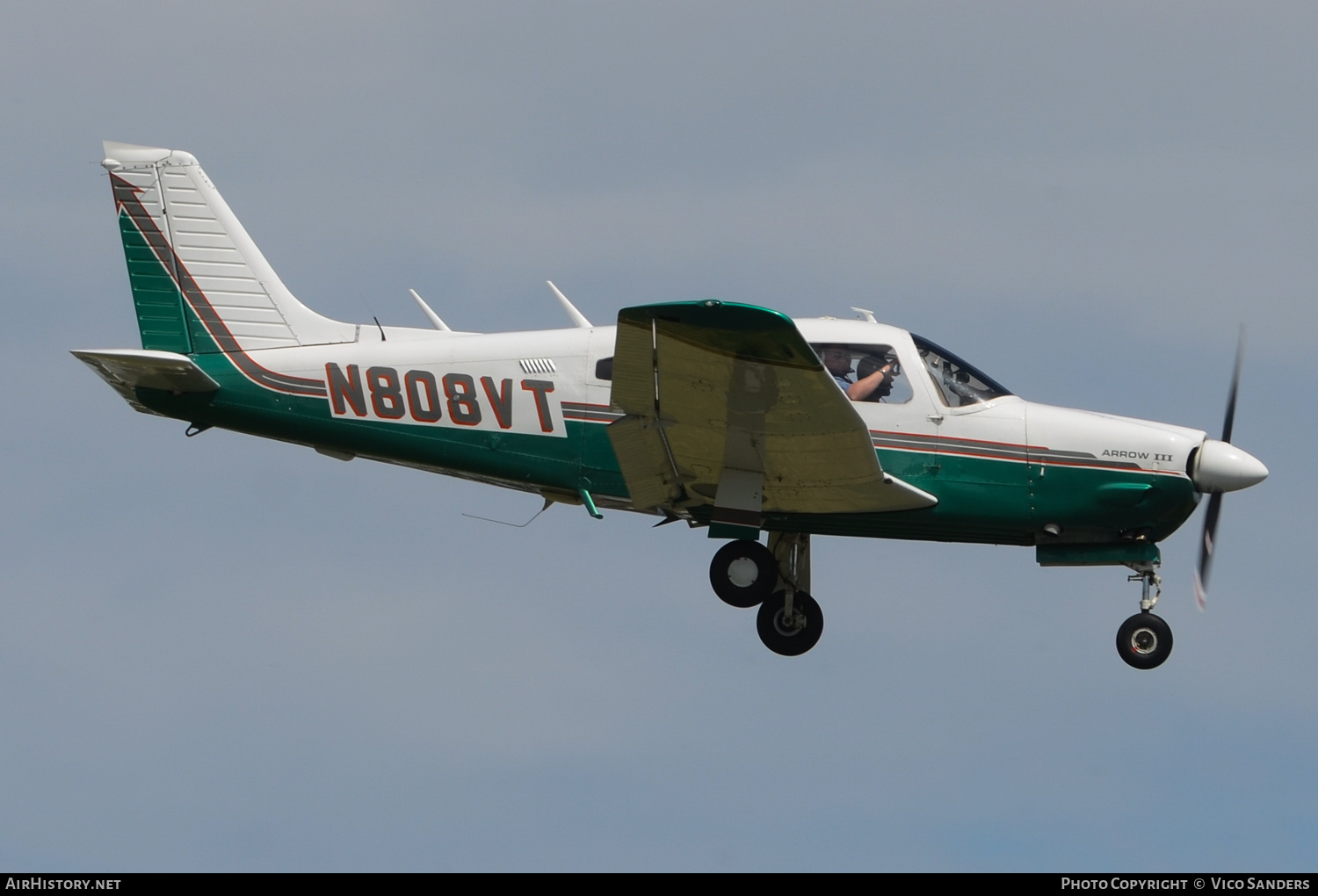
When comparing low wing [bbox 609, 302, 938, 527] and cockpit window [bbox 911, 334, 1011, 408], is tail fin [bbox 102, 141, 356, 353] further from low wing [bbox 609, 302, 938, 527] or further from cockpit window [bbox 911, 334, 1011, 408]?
cockpit window [bbox 911, 334, 1011, 408]

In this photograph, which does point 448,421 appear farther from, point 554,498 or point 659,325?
point 659,325

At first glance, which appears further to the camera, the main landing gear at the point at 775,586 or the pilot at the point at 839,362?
the main landing gear at the point at 775,586

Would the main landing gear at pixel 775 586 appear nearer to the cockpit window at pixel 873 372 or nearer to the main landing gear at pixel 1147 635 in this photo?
the cockpit window at pixel 873 372

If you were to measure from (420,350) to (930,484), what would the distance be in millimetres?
4773

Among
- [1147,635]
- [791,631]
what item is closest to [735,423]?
[791,631]

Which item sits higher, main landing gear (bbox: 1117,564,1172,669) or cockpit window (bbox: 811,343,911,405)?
cockpit window (bbox: 811,343,911,405)

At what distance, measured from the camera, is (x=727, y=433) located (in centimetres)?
1367

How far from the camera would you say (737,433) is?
13648 mm

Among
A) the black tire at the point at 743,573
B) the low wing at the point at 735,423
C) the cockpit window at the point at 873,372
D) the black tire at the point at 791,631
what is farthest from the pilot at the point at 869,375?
the black tire at the point at 791,631

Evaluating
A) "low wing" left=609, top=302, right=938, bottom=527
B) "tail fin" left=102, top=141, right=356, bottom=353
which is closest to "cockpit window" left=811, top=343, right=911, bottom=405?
"low wing" left=609, top=302, right=938, bottom=527

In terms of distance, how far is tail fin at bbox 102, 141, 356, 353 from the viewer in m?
15.8

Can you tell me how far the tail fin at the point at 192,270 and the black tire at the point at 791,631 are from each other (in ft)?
15.5

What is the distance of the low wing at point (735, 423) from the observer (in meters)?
12.3

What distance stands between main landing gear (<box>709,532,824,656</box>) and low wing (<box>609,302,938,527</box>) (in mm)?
373
